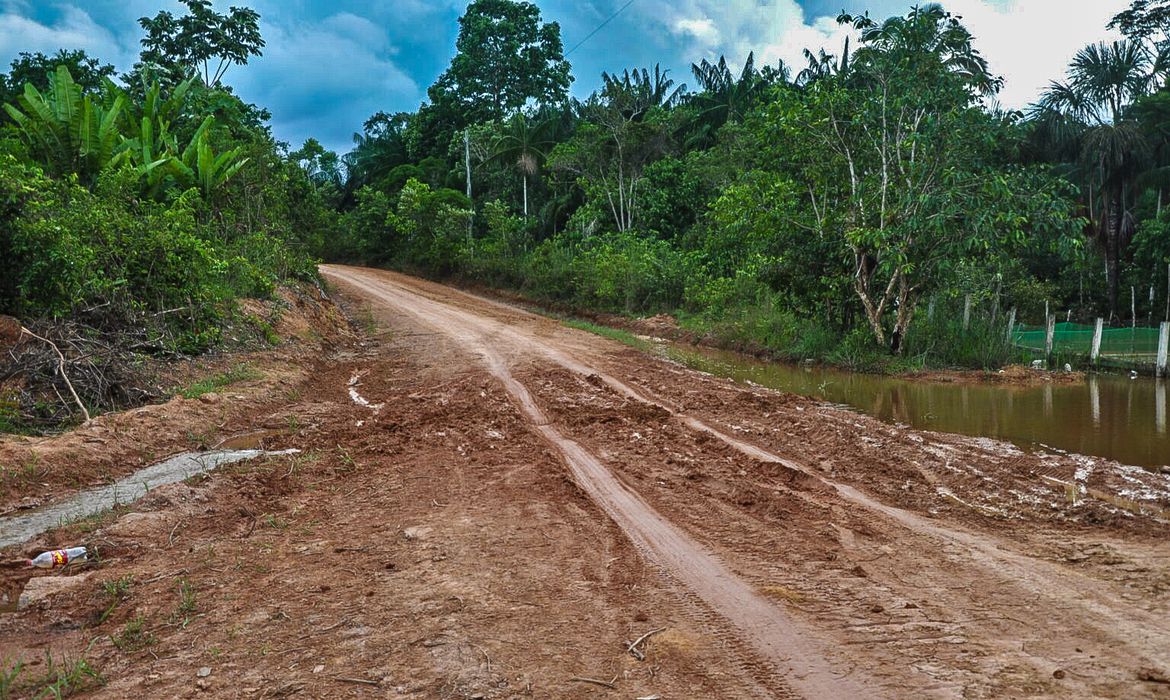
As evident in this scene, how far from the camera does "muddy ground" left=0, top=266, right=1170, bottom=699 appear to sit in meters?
3.17

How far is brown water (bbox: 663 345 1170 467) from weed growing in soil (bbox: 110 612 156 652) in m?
8.57

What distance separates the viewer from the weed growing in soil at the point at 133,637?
3.40 meters

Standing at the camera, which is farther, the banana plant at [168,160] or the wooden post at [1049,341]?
the wooden post at [1049,341]

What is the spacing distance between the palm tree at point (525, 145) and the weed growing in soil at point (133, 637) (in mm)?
29489

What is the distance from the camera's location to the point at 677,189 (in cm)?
2912

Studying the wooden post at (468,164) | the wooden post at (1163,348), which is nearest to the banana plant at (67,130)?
the wooden post at (468,164)

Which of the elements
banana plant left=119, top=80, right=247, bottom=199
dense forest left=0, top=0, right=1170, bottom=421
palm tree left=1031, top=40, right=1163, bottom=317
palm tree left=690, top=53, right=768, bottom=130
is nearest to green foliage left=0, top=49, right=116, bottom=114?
dense forest left=0, top=0, right=1170, bottom=421

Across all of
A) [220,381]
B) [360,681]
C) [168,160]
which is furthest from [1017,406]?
[168,160]

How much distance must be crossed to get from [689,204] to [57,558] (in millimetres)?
26600

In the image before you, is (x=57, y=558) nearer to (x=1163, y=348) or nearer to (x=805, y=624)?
(x=805, y=624)

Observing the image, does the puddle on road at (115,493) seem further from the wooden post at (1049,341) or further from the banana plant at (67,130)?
the wooden post at (1049,341)

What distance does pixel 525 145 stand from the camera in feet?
105

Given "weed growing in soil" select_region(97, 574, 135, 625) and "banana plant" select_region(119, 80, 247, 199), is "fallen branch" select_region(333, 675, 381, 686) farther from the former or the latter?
"banana plant" select_region(119, 80, 247, 199)

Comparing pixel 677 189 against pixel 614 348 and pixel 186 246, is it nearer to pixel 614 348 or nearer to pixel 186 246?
pixel 614 348
